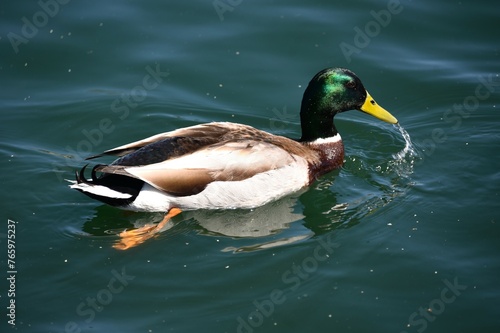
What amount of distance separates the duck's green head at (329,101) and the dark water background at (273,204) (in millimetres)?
543

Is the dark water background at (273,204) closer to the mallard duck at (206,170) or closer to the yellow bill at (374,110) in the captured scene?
the mallard duck at (206,170)

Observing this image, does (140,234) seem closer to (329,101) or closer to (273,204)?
(273,204)

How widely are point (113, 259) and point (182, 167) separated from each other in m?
1.26

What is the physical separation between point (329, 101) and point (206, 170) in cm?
188

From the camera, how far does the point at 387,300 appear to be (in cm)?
697

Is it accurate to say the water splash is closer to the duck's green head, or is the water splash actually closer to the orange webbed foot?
the duck's green head

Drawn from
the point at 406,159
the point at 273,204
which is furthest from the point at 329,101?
the point at 273,204

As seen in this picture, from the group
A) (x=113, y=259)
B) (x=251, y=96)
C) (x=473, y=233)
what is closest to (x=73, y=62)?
(x=251, y=96)

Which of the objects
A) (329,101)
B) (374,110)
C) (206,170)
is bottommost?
(206,170)

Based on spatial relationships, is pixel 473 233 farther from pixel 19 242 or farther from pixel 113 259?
pixel 19 242

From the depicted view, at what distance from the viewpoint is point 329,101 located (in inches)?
362

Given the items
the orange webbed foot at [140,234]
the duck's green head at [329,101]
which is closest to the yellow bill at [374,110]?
the duck's green head at [329,101]

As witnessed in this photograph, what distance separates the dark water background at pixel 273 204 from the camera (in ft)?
22.7

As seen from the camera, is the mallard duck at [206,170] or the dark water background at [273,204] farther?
the mallard duck at [206,170]
